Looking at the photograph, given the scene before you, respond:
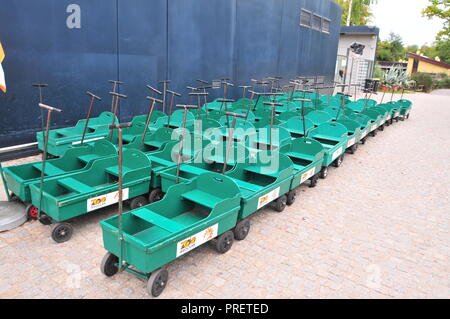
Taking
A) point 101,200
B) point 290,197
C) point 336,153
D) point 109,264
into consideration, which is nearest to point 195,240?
point 109,264

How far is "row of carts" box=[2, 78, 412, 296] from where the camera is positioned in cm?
388

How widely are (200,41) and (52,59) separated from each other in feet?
17.9

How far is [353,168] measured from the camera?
8.77m

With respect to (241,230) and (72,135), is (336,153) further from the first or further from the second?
(72,135)

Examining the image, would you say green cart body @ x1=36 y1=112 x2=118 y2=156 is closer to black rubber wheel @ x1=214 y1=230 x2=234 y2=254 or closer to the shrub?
black rubber wheel @ x1=214 y1=230 x2=234 y2=254

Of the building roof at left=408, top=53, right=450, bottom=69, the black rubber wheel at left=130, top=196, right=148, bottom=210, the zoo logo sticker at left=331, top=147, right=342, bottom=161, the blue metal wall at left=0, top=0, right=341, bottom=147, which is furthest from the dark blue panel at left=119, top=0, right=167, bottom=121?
the building roof at left=408, top=53, right=450, bottom=69

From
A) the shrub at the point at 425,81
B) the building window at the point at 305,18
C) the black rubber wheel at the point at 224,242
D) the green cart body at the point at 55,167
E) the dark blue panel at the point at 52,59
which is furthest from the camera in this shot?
the shrub at the point at 425,81

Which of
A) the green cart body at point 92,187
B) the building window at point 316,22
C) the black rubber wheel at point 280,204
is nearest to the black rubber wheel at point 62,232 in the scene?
the green cart body at point 92,187

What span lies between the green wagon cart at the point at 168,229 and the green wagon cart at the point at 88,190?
2.86 ft

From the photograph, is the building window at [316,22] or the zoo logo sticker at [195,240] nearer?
the zoo logo sticker at [195,240]

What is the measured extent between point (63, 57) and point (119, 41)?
1.73 m

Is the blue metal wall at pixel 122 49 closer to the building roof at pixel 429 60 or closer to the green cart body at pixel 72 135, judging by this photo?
the green cart body at pixel 72 135

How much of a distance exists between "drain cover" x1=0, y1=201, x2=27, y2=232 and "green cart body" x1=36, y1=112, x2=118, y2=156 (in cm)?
199

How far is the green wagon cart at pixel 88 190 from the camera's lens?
4613 millimetres
